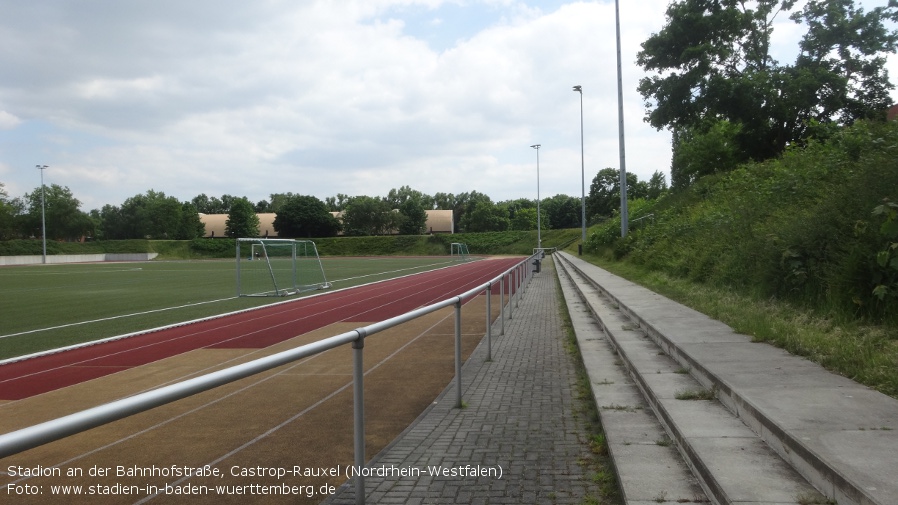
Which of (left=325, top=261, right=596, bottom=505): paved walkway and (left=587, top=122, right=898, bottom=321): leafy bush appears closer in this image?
(left=325, top=261, right=596, bottom=505): paved walkway

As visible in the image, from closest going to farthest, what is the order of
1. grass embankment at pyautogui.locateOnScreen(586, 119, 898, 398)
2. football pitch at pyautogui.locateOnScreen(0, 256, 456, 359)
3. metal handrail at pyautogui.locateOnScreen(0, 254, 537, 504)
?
metal handrail at pyautogui.locateOnScreen(0, 254, 537, 504)
grass embankment at pyautogui.locateOnScreen(586, 119, 898, 398)
football pitch at pyautogui.locateOnScreen(0, 256, 456, 359)

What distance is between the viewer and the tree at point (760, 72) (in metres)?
26.3

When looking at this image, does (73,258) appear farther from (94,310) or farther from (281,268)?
(94,310)

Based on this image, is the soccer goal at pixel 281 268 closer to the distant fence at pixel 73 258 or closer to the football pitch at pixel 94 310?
the football pitch at pixel 94 310

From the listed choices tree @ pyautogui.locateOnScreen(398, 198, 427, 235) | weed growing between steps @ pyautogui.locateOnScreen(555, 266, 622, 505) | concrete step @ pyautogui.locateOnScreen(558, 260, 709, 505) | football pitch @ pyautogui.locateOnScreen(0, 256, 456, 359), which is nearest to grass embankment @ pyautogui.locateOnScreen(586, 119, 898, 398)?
concrete step @ pyautogui.locateOnScreen(558, 260, 709, 505)

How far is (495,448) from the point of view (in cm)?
466

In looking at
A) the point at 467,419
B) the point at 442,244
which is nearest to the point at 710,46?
the point at 467,419

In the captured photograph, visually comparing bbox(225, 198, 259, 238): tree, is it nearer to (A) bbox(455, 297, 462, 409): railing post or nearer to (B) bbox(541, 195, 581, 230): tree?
(B) bbox(541, 195, 581, 230): tree

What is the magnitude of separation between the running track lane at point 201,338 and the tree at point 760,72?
16622 millimetres

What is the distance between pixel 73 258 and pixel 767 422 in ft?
296

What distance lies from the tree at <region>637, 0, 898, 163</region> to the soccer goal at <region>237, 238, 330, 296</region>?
57.8ft

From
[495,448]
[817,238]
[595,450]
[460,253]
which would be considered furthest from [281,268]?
[460,253]

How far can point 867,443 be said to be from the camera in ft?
10.7

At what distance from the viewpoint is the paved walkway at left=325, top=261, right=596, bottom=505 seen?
12.3ft
